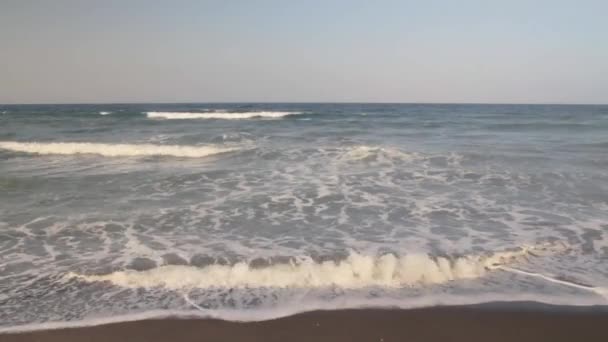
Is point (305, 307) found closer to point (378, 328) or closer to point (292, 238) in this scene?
point (378, 328)

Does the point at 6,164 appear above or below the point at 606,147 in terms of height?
below

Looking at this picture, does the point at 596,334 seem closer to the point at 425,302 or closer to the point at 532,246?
the point at 425,302

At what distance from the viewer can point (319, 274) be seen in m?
4.30

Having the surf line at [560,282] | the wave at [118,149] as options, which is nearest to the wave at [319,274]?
the surf line at [560,282]

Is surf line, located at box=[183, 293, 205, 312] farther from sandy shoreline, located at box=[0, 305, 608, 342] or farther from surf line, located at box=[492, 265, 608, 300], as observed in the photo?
surf line, located at box=[492, 265, 608, 300]

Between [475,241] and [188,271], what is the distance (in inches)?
132

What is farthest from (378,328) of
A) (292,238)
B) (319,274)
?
(292,238)

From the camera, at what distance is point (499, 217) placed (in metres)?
6.39

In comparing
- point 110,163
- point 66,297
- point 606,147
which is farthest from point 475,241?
point 606,147

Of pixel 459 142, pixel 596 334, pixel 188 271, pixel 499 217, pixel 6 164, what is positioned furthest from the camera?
pixel 459 142

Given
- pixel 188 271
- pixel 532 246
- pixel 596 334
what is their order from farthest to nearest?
pixel 532 246
pixel 188 271
pixel 596 334

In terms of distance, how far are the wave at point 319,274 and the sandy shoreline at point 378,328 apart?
590 mm

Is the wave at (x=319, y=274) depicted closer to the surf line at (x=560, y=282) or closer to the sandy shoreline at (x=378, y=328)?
the surf line at (x=560, y=282)

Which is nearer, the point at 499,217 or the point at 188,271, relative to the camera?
the point at 188,271
